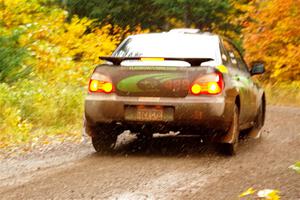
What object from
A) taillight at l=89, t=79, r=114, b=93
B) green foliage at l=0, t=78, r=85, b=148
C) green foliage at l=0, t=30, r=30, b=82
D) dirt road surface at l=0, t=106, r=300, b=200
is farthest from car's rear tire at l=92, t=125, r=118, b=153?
green foliage at l=0, t=30, r=30, b=82

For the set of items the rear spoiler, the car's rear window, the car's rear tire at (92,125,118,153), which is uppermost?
the rear spoiler

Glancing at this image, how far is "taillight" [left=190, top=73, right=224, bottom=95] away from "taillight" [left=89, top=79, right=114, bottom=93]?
3.21ft

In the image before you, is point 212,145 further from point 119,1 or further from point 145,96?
point 119,1

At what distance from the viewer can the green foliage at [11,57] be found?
43.6ft

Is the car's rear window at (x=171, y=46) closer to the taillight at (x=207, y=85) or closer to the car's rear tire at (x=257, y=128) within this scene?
the taillight at (x=207, y=85)

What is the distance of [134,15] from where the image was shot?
38406 millimetres

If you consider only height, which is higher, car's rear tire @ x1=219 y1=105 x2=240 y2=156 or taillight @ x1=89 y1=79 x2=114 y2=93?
taillight @ x1=89 y1=79 x2=114 y2=93

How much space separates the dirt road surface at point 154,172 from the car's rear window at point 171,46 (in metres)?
1.25

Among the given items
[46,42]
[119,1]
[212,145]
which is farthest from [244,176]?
[119,1]

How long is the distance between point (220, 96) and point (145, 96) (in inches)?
34.3

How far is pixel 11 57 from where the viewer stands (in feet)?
43.8

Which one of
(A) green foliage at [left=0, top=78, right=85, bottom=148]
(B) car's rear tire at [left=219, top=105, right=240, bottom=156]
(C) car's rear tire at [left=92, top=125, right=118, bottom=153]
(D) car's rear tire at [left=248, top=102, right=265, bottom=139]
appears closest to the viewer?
(B) car's rear tire at [left=219, top=105, right=240, bottom=156]

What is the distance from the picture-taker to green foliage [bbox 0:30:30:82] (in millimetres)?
13289

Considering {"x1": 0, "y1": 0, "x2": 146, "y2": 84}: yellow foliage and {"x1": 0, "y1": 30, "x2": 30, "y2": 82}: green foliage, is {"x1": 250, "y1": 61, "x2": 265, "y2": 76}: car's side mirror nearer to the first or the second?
{"x1": 0, "y1": 30, "x2": 30, "y2": 82}: green foliage
